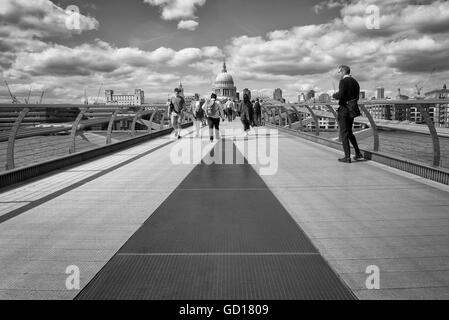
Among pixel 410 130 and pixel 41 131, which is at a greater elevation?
pixel 41 131

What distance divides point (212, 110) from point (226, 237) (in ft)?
36.3

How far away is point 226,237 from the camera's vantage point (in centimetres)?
389

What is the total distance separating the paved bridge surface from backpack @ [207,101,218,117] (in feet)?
25.0

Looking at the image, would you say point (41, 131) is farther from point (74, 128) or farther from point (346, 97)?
point (346, 97)

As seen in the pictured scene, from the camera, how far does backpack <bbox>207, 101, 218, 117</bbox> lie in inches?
572

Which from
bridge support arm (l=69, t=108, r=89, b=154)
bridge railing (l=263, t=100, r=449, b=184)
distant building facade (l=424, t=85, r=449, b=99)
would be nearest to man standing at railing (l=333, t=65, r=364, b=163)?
bridge railing (l=263, t=100, r=449, b=184)

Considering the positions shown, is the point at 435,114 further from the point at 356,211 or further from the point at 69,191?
the point at 69,191

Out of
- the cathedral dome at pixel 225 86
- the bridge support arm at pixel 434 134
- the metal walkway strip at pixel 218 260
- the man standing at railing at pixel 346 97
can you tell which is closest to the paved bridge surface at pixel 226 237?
the metal walkway strip at pixel 218 260

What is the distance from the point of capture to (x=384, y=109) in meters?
9.12

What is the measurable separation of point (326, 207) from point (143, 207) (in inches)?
91.4

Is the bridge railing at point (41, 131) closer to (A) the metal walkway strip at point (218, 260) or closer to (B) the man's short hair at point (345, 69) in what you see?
(A) the metal walkway strip at point (218, 260)

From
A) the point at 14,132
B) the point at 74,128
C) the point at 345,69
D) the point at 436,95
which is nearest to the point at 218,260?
the point at 14,132

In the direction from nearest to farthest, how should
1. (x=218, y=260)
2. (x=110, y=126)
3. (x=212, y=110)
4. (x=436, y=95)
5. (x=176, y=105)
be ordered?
(x=218, y=260) → (x=436, y=95) → (x=110, y=126) → (x=212, y=110) → (x=176, y=105)

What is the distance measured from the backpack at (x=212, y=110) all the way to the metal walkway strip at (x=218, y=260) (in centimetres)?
957
